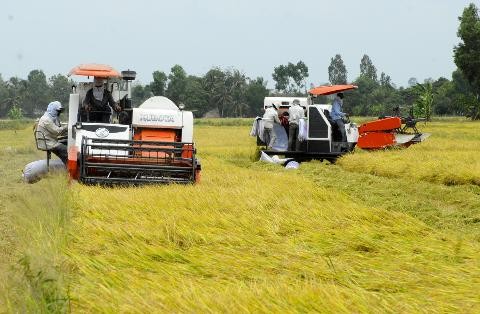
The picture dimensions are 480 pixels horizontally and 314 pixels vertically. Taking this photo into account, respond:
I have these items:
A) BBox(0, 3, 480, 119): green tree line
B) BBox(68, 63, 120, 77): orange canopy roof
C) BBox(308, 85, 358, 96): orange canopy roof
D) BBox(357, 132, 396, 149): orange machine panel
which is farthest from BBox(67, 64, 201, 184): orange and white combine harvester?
BBox(0, 3, 480, 119): green tree line

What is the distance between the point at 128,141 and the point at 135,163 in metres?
0.36

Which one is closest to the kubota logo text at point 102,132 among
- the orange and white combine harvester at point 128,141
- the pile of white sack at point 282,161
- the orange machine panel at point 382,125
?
the orange and white combine harvester at point 128,141

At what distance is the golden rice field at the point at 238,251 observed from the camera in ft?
12.0

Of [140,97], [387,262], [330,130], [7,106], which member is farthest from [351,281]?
[7,106]

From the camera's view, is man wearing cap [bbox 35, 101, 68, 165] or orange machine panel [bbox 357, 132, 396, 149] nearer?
man wearing cap [bbox 35, 101, 68, 165]

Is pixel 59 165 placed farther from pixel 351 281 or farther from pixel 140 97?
pixel 140 97

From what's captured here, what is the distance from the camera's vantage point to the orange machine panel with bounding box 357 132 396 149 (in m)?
18.0

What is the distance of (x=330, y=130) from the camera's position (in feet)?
55.8

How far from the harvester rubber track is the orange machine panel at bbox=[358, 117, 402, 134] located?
306 inches

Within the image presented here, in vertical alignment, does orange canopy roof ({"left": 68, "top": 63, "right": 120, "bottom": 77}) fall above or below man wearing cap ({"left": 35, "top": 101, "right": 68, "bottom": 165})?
above

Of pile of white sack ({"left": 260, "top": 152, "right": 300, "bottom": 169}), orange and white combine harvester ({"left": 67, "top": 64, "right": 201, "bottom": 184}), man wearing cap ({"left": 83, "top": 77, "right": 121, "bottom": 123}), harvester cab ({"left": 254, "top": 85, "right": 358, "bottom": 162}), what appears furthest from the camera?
harvester cab ({"left": 254, "top": 85, "right": 358, "bottom": 162})

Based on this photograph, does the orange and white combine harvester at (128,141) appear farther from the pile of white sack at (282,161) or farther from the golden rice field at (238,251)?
the pile of white sack at (282,161)

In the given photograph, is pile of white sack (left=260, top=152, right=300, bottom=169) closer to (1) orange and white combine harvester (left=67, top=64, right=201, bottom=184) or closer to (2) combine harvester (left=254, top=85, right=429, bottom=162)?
(2) combine harvester (left=254, top=85, right=429, bottom=162)

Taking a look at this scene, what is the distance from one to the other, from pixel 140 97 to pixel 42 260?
8827 centimetres
